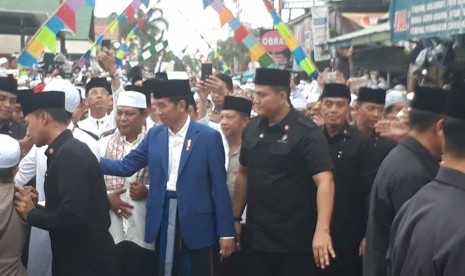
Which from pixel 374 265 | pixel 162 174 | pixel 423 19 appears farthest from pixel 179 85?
pixel 423 19

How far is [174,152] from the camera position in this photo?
685cm

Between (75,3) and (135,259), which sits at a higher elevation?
(75,3)

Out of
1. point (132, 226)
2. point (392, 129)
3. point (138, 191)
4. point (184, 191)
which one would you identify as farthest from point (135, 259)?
point (392, 129)

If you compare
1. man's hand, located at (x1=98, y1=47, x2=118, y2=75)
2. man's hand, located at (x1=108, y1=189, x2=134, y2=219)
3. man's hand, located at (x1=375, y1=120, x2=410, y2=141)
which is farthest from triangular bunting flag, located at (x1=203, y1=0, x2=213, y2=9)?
man's hand, located at (x1=108, y1=189, x2=134, y2=219)

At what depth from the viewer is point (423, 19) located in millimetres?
10586

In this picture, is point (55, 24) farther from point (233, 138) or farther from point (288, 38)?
point (233, 138)

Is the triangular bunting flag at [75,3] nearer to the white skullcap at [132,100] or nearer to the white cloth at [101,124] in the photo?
the white cloth at [101,124]

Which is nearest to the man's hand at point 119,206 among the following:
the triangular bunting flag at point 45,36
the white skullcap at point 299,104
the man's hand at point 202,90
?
the man's hand at point 202,90

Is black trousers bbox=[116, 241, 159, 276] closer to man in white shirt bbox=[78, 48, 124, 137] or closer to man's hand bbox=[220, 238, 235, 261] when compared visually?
man's hand bbox=[220, 238, 235, 261]

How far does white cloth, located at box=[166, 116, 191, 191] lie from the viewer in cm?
678

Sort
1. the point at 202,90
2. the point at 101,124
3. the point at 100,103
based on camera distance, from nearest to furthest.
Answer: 1. the point at 202,90
2. the point at 101,124
3. the point at 100,103

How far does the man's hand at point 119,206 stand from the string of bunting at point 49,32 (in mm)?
4374

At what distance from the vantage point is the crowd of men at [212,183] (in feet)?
17.4

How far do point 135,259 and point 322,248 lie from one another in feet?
6.05
